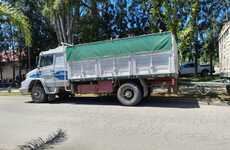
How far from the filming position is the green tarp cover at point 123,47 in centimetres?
1370

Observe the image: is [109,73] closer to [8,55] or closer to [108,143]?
[108,143]

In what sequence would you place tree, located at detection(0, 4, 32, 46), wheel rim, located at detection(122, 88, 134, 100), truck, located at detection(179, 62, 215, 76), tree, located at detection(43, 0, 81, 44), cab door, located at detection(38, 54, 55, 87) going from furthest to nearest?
truck, located at detection(179, 62, 215, 76)
tree, located at detection(43, 0, 81, 44)
cab door, located at detection(38, 54, 55, 87)
wheel rim, located at detection(122, 88, 134, 100)
tree, located at detection(0, 4, 32, 46)

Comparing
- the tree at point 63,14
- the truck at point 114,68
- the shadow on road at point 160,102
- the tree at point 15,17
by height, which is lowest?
the shadow on road at point 160,102

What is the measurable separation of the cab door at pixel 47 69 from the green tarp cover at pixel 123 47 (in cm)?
125

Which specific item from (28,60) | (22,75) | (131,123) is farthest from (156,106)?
(22,75)

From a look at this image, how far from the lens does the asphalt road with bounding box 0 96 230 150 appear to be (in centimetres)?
739

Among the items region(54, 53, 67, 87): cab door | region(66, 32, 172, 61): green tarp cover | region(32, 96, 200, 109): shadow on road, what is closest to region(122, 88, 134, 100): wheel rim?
region(32, 96, 200, 109): shadow on road

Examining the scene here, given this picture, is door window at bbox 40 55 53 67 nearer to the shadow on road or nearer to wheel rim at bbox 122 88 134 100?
the shadow on road

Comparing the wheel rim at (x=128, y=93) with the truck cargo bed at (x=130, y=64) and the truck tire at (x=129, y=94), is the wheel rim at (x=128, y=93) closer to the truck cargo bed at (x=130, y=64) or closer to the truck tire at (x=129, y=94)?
the truck tire at (x=129, y=94)

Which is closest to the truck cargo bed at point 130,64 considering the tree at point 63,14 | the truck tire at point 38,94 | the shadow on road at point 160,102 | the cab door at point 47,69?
the cab door at point 47,69

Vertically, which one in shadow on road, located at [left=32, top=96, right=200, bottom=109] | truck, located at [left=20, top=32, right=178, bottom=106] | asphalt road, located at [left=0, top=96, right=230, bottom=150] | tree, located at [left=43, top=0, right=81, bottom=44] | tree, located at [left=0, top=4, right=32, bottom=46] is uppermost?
tree, located at [left=43, top=0, right=81, bottom=44]

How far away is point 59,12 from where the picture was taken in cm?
2345

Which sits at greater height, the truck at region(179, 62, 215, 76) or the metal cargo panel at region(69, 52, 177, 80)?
the truck at region(179, 62, 215, 76)

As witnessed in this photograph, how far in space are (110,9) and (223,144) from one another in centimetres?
2906
